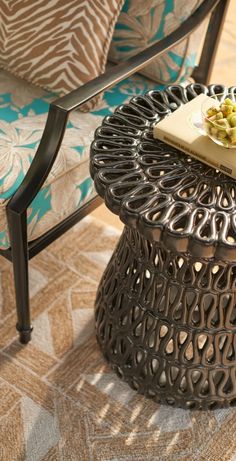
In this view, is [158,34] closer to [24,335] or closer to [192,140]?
[192,140]

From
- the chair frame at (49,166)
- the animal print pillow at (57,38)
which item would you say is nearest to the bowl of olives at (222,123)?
the chair frame at (49,166)

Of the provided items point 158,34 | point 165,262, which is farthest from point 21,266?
point 158,34

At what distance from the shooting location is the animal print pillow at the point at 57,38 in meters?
1.50

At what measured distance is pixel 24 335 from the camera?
1579 millimetres

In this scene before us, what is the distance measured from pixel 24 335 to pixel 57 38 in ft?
2.54

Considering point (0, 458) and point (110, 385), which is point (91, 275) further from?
point (0, 458)

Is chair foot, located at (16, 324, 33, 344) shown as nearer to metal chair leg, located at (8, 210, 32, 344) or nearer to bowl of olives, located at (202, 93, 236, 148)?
metal chair leg, located at (8, 210, 32, 344)

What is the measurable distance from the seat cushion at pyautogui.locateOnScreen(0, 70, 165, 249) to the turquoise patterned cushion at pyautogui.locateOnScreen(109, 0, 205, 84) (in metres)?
0.15

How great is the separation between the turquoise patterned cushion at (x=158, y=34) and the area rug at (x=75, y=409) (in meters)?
0.70

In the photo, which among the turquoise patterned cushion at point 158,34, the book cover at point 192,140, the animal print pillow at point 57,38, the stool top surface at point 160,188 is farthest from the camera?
the turquoise patterned cushion at point 158,34

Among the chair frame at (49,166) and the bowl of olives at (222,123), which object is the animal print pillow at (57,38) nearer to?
the chair frame at (49,166)

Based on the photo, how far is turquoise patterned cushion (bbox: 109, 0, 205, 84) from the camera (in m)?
1.61

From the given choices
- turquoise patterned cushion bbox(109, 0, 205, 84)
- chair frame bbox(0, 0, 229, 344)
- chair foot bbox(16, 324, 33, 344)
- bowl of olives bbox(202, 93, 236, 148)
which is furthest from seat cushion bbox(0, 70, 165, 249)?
bowl of olives bbox(202, 93, 236, 148)

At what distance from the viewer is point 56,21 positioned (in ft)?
4.98
